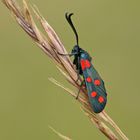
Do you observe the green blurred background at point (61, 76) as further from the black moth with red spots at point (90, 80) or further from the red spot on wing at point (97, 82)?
the red spot on wing at point (97, 82)

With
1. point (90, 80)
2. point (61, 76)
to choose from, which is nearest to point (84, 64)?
point (90, 80)

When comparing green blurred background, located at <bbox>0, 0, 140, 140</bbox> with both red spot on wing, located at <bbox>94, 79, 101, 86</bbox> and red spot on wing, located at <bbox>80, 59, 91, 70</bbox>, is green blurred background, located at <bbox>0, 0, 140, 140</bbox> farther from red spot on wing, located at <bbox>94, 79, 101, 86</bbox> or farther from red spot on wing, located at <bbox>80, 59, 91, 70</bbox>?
red spot on wing, located at <bbox>94, 79, 101, 86</bbox>

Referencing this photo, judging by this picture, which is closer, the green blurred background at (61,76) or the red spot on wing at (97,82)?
the red spot on wing at (97,82)

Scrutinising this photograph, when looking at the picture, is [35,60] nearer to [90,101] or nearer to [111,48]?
[111,48]

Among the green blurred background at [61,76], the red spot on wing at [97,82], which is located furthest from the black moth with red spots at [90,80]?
the green blurred background at [61,76]

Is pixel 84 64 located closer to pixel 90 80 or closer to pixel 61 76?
pixel 90 80

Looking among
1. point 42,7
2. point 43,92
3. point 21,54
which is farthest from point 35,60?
point 42,7

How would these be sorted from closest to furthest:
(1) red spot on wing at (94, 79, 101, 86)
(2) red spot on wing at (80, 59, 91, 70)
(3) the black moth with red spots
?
1. (3) the black moth with red spots
2. (1) red spot on wing at (94, 79, 101, 86)
3. (2) red spot on wing at (80, 59, 91, 70)

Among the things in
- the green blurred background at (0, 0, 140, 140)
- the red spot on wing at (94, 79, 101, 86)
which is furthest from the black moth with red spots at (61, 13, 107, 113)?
the green blurred background at (0, 0, 140, 140)
